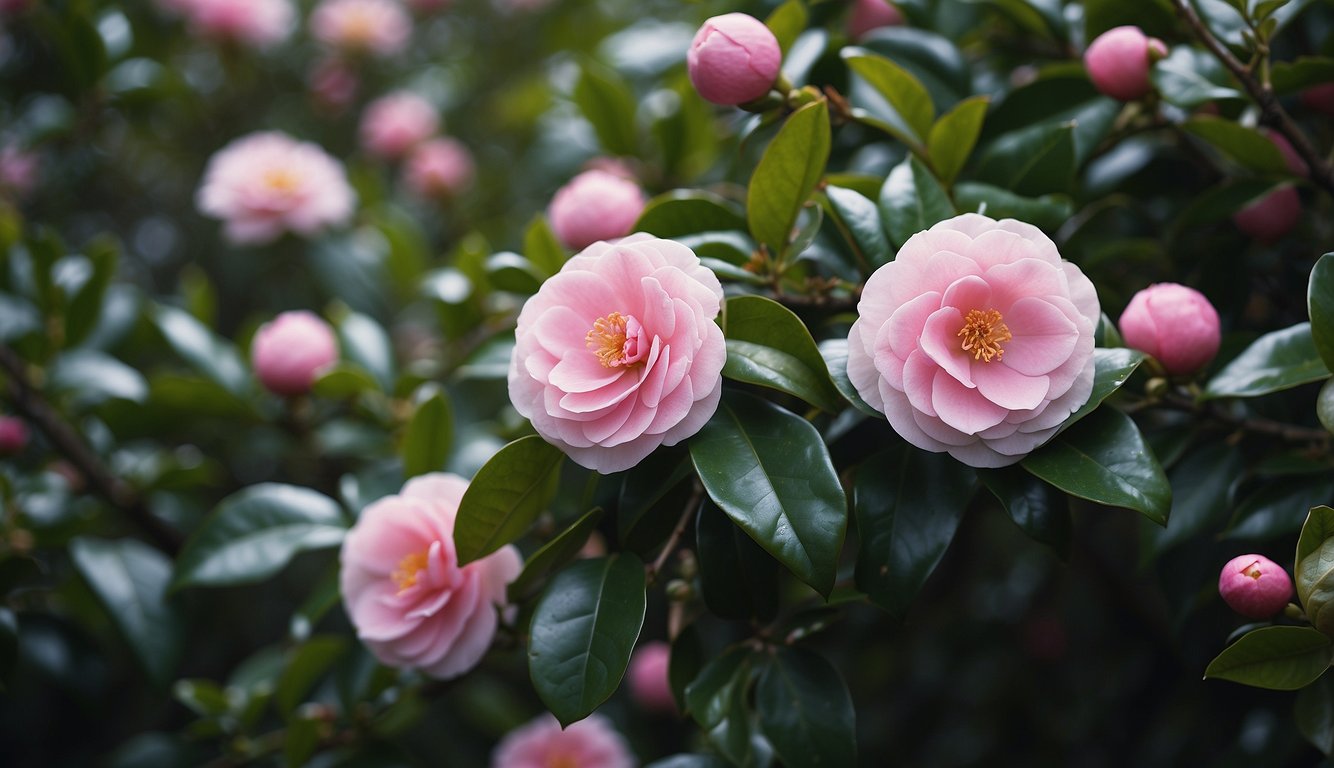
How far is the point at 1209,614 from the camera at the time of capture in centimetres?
100

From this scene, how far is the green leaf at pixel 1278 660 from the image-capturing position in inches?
25.5

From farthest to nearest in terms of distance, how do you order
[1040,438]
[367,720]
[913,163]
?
[367,720] < [913,163] < [1040,438]

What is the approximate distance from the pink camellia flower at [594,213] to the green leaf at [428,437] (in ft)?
0.73

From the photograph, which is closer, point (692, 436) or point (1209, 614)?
point (692, 436)

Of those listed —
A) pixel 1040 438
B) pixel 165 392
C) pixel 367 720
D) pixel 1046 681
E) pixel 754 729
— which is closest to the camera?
pixel 1040 438

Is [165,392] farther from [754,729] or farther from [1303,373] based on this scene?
[1303,373]

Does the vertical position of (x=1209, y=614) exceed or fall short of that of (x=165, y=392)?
it falls short

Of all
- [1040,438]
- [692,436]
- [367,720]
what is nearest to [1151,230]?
[1040,438]

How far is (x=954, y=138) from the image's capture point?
88 cm

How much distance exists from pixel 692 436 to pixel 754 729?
15.7 inches

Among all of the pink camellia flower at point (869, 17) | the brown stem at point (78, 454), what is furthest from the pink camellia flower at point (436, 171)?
the pink camellia flower at point (869, 17)

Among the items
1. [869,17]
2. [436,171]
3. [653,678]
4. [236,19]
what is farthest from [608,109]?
[236,19]

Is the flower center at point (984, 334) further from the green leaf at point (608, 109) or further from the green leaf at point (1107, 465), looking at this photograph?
the green leaf at point (608, 109)

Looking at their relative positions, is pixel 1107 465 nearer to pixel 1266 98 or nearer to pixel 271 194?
pixel 1266 98
